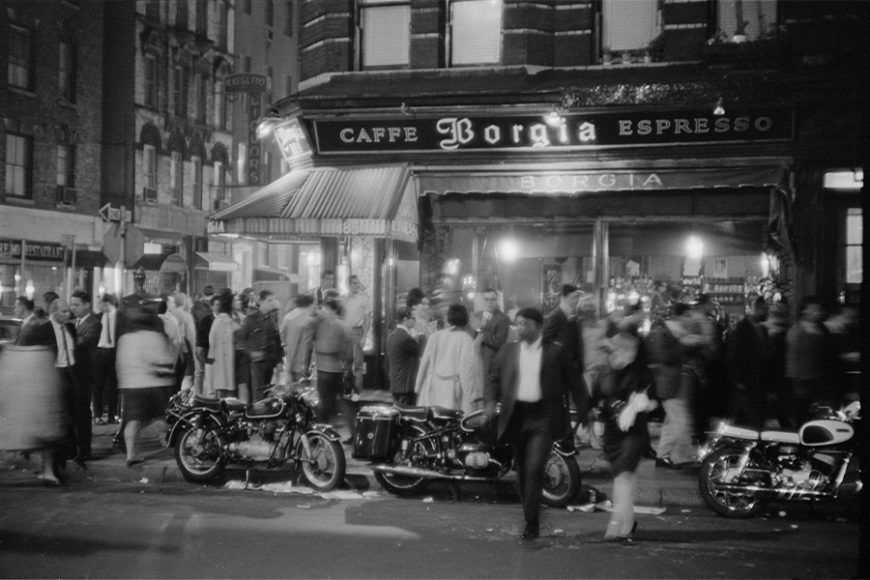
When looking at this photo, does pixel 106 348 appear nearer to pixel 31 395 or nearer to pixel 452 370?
pixel 31 395

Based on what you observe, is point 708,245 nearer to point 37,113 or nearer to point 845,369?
point 845,369

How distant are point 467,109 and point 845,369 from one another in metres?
6.85

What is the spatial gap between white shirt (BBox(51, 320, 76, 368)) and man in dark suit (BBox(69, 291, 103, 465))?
0.17 metres

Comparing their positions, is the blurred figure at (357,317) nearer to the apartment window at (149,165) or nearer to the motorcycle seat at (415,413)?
the motorcycle seat at (415,413)

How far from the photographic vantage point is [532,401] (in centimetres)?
776

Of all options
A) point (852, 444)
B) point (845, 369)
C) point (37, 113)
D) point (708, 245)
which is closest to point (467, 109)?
point (708, 245)

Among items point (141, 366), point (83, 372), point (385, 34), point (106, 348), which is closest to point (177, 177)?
point (385, 34)

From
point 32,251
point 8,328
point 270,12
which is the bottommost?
point 8,328

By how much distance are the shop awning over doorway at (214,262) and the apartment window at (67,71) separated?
29.3 feet

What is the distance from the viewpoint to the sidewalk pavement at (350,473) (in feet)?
31.6

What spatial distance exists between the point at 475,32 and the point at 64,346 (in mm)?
8427

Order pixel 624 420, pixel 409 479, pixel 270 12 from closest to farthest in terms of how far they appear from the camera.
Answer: pixel 624 420, pixel 409 479, pixel 270 12

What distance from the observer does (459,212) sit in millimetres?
16062

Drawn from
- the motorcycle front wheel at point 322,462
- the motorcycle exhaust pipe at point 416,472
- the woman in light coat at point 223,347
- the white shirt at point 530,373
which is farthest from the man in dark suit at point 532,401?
the woman in light coat at point 223,347
